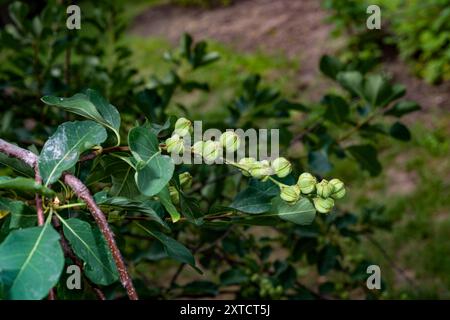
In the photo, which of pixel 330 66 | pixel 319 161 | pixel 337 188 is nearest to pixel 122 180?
pixel 337 188

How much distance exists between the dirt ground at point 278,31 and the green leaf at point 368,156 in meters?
2.64

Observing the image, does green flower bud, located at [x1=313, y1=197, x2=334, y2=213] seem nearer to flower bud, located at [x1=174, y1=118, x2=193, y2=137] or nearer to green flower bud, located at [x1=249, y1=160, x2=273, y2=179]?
green flower bud, located at [x1=249, y1=160, x2=273, y2=179]

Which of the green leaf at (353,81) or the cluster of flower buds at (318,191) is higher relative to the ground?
the green leaf at (353,81)

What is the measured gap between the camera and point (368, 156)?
1.58 meters

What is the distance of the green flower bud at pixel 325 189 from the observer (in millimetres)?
717

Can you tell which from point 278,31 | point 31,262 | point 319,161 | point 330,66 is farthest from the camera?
point 278,31

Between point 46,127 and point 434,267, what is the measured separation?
1958 millimetres

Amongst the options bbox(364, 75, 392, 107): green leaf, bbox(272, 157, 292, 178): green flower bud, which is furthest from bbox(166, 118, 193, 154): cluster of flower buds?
bbox(364, 75, 392, 107): green leaf

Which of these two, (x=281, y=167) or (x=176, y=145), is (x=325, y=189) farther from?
(x=176, y=145)

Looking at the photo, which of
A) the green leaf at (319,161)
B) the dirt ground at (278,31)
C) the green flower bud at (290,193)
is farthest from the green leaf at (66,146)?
the dirt ground at (278,31)

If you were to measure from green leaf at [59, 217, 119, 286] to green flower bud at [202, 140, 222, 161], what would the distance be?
16 cm

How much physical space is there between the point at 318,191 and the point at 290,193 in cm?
3

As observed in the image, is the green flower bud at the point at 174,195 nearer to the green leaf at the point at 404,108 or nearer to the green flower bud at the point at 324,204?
the green flower bud at the point at 324,204
